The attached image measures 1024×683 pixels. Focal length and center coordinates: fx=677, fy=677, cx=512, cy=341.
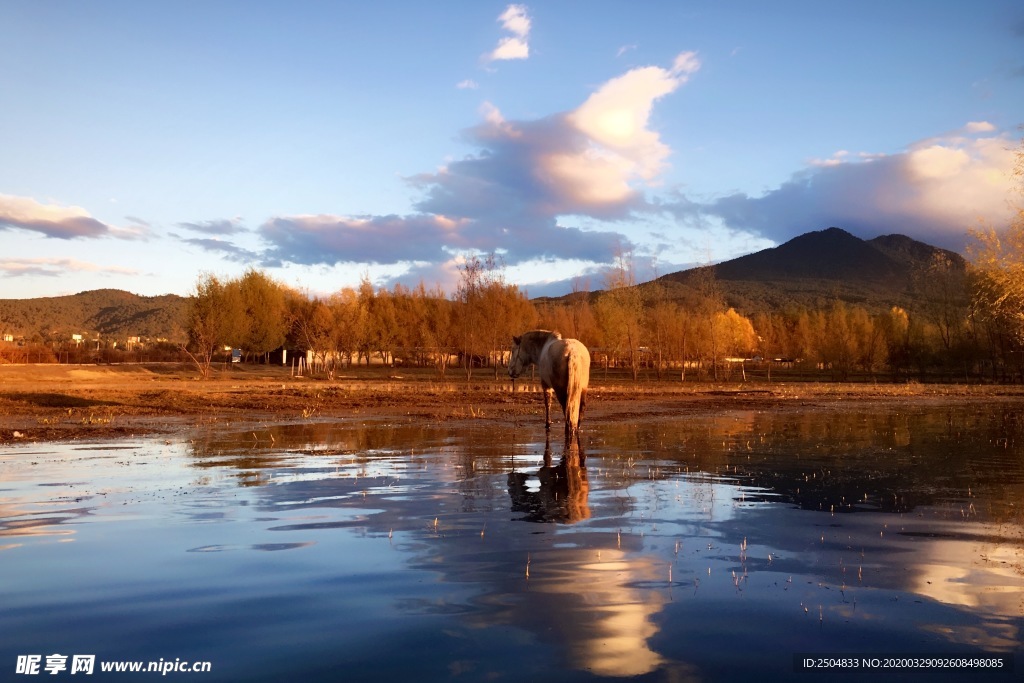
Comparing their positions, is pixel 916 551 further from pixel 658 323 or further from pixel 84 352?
pixel 84 352

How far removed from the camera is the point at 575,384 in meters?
18.2

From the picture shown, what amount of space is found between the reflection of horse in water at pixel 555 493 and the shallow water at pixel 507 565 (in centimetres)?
6

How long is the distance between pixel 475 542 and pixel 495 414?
66.6 ft

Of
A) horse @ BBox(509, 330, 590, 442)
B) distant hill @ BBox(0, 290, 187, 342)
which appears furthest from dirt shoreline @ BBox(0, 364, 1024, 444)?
distant hill @ BBox(0, 290, 187, 342)

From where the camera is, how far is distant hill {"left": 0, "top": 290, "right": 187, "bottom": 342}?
16488 cm

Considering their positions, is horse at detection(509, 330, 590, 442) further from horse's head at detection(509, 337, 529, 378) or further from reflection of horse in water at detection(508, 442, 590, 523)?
reflection of horse in water at detection(508, 442, 590, 523)

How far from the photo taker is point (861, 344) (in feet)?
308

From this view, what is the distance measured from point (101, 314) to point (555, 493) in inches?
8131

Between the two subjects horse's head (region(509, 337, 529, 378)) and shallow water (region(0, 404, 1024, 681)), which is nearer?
shallow water (region(0, 404, 1024, 681))

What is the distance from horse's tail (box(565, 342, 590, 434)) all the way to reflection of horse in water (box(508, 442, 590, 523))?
3.06 m

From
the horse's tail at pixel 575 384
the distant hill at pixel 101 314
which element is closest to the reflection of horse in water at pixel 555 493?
the horse's tail at pixel 575 384

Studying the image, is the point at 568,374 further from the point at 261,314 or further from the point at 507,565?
the point at 261,314

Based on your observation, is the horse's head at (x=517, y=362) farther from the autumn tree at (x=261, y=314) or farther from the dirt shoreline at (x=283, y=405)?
the autumn tree at (x=261, y=314)

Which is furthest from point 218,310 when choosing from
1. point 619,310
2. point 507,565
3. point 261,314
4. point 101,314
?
point 101,314
